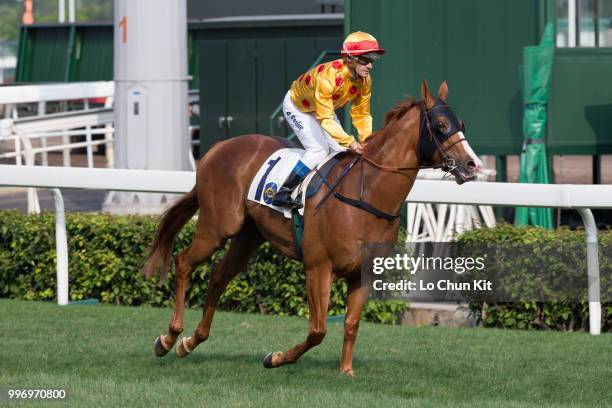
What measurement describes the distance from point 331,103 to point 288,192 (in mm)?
505

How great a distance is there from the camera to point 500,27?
418 inches

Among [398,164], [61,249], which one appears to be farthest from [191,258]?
[61,249]

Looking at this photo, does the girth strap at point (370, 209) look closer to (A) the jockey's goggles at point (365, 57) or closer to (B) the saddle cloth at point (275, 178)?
(B) the saddle cloth at point (275, 178)

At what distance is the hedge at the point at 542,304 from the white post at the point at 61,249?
2.68m

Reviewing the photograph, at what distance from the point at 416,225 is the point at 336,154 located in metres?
3.28

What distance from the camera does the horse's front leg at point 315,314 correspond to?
649 cm

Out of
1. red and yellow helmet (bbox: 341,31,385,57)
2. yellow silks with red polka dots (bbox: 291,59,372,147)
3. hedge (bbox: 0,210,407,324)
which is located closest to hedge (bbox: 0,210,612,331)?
hedge (bbox: 0,210,407,324)

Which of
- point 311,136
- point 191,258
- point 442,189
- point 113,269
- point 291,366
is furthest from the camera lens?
point 113,269

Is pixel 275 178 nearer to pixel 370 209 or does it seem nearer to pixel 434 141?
pixel 370 209

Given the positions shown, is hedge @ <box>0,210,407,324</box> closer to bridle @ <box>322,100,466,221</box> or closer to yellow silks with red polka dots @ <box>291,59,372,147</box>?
yellow silks with red polka dots @ <box>291,59,372,147</box>

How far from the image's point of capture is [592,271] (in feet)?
25.8

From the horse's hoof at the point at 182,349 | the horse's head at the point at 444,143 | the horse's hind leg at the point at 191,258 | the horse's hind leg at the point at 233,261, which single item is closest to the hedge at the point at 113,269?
the horse's hind leg at the point at 233,261

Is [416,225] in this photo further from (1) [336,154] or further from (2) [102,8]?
(2) [102,8]

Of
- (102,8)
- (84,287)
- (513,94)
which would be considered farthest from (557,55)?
(102,8)
